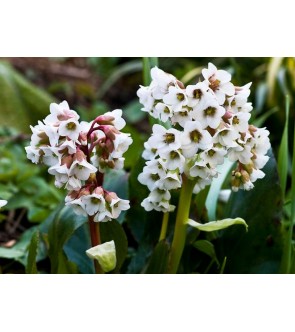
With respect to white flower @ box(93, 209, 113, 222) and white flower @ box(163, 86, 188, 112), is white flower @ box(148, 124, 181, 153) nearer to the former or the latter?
white flower @ box(163, 86, 188, 112)

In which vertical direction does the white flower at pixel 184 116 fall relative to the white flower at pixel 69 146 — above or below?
above

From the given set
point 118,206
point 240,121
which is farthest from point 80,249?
point 240,121

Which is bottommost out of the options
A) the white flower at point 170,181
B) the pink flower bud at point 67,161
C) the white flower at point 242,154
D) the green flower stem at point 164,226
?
the green flower stem at point 164,226

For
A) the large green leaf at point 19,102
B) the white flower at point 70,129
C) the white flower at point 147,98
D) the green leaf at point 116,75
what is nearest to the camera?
the white flower at point 70,129

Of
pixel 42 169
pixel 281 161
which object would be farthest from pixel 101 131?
pixel 42 169

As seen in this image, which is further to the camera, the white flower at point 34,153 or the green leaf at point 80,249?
the green leaf at point 80,249

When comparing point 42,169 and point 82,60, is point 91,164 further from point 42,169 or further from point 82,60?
point 82,60

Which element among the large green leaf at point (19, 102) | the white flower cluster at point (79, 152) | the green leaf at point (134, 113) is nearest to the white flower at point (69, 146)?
the white flower cluster at point (79, 152)

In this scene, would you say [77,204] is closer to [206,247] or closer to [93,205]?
[93,205]

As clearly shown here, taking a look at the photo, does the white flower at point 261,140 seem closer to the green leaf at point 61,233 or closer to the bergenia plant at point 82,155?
the bergenia plant at point 82,155
